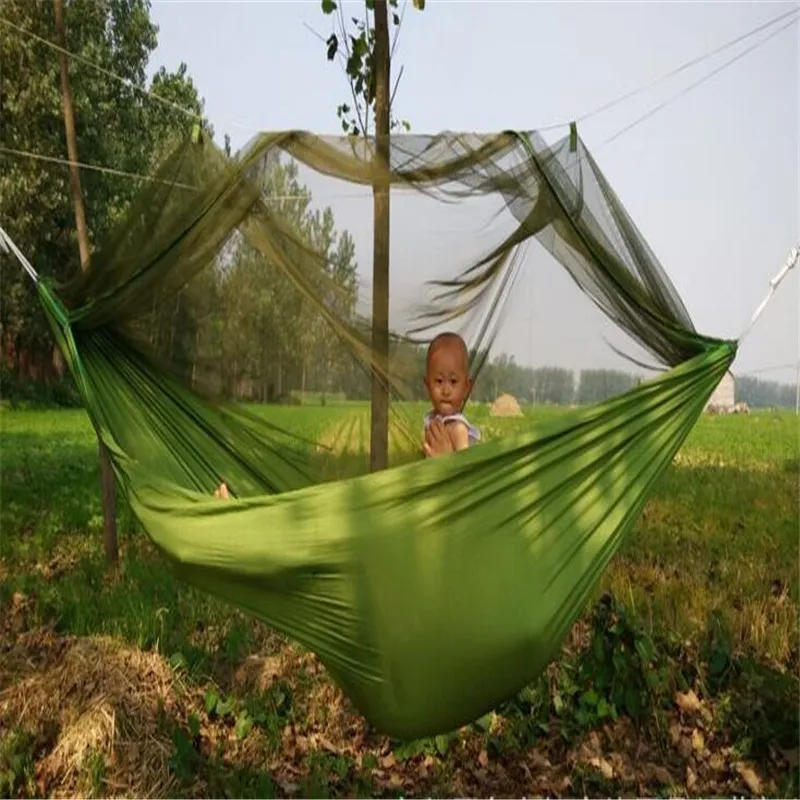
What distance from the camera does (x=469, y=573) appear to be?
5.25ft

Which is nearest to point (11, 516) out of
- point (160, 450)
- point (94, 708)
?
point (94, 708)

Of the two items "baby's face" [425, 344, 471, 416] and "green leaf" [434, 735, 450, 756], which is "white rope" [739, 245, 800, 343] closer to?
"baby's face" [425, 344, 471, 416]

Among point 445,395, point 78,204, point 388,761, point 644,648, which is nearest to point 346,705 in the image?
point 388,761

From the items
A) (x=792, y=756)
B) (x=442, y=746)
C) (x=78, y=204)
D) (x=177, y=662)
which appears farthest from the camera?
(x=78, y=204)

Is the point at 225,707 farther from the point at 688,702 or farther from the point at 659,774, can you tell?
the point at 688,702

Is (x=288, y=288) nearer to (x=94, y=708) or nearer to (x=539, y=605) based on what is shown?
(x=539, y=605)

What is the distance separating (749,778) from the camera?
2.31 meters

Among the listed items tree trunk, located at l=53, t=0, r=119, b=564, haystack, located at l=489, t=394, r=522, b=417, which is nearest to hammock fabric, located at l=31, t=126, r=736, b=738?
haystack, located at l=489, t=394, r=522, b=417

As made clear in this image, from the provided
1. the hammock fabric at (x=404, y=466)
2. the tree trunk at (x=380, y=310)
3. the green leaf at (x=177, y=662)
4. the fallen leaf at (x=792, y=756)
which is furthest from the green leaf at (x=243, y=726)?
the fallen leaf at (x=792, y=756)

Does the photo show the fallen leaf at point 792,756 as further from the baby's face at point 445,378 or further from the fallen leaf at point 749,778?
the baby's face at point 445,378

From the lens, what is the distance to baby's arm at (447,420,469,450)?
6.54 feet

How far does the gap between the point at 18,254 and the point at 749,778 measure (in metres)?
2.33

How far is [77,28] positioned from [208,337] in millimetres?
3750

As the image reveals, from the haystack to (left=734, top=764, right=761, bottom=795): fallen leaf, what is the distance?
4.10ft
